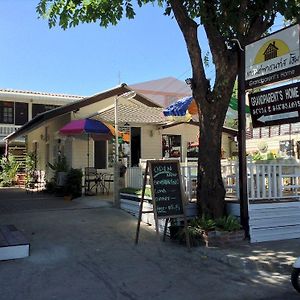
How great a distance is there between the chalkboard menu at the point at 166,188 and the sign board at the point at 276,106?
1816 millimetres

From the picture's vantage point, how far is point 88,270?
21.3ft

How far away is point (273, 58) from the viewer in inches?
310

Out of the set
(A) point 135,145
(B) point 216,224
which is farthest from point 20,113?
(B) point 216,224

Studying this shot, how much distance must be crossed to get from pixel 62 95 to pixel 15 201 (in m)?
14.6

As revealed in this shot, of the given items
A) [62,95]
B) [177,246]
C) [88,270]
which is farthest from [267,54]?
[62,95]

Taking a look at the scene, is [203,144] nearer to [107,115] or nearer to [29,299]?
[29,299]

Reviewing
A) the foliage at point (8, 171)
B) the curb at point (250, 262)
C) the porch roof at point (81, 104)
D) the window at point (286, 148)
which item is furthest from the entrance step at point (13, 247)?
the foliage at point (8, 171)

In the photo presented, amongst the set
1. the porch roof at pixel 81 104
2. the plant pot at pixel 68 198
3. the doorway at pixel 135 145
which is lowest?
the plant pot at pixel 68 198

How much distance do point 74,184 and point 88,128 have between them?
2433 millimetres

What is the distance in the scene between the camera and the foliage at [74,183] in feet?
48.3

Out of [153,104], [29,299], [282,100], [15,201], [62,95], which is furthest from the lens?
[62,95]

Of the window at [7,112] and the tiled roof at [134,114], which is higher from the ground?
the window at [7,112]

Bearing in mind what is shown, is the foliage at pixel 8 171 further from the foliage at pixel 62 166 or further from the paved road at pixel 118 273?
the paved road at pixel 118 273

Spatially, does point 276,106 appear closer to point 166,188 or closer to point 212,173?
point 212,173
